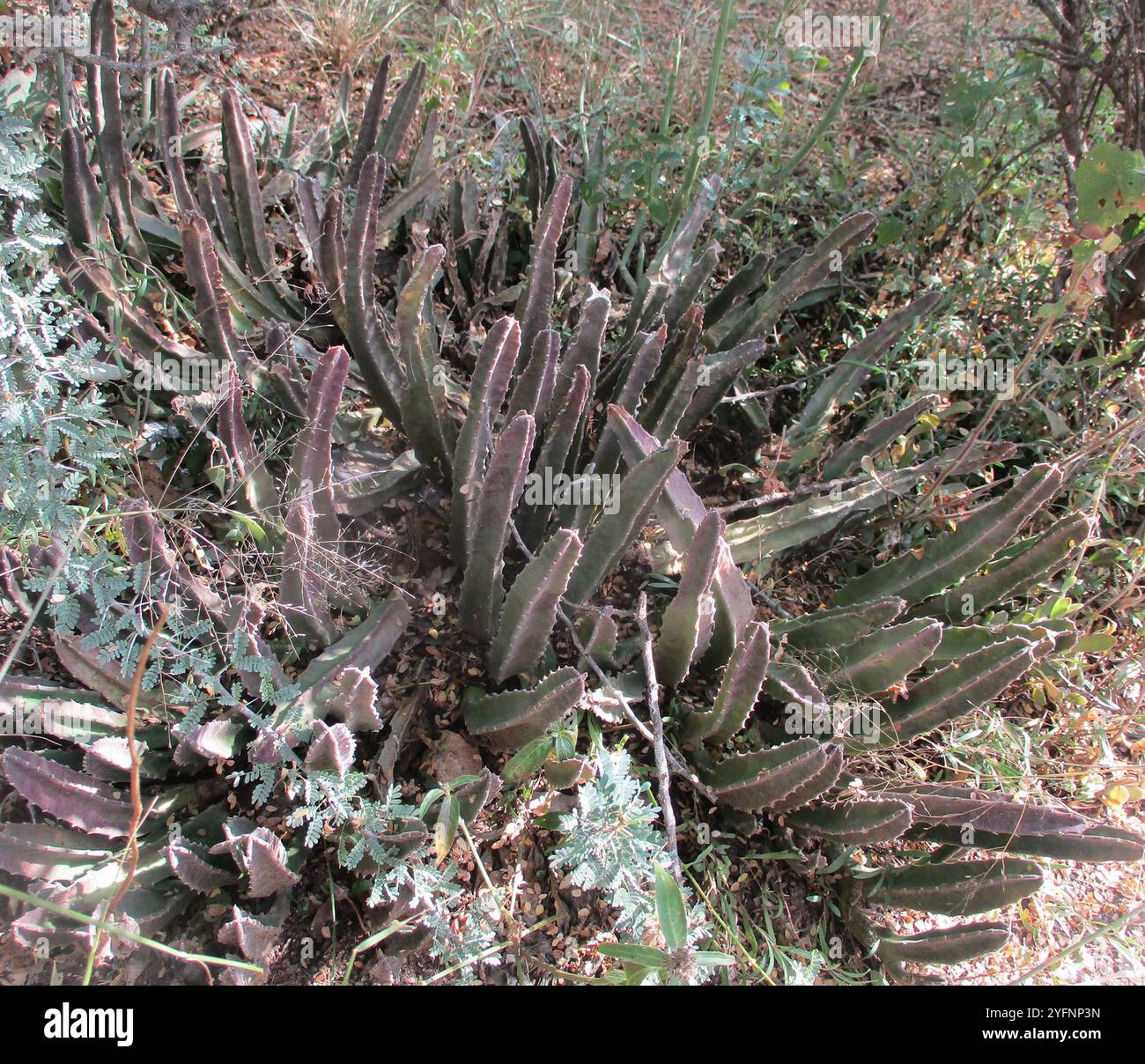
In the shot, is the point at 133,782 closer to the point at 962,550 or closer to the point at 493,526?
the point at 493,526

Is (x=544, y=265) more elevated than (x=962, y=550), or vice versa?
(x=544, y=265)

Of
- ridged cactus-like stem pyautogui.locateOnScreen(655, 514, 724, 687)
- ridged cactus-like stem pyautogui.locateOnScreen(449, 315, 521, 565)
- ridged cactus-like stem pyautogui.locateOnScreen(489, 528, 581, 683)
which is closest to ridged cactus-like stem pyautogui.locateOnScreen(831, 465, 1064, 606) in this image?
ridged cactus-like stem pyautogui.locateOnScreen(655, 514, 724, 687)

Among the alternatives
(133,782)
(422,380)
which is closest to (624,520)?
(422,380)

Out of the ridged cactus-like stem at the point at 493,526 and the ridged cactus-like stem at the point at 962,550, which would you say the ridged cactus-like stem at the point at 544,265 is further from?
the ridged cactus-like stem at the point at 962,550

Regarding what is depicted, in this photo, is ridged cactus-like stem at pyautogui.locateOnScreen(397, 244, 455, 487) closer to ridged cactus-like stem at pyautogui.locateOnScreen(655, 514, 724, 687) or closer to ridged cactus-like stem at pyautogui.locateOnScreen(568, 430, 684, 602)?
ridged cactus-like stem at pyautogui.locateOnScreen(568, 430, 684, 602)

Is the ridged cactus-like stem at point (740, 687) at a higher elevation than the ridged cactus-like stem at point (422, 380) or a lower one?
lower

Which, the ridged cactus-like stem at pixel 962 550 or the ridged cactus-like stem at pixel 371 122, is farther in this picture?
the ridged cactus-like stem at pixel 371 122

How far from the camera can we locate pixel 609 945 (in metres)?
1.60

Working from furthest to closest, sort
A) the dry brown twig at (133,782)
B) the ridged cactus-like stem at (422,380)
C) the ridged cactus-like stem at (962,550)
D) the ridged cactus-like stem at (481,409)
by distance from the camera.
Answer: the ridged cactus-like stem at (962,550) → the ridged cactus-like stem at (422,380) → the ridged cactus-like stem at (481,409) → the dry brown twig at (133,782)

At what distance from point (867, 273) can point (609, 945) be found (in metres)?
2.66

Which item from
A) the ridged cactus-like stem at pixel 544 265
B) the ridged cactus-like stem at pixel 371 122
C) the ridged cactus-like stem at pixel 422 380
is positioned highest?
the ridged cactus-like stem at pixel 371 122

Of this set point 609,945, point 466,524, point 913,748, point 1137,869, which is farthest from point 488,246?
point 1137,869

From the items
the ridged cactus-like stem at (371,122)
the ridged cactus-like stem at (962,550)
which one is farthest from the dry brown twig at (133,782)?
the ridged cactus-like stem at (962,550)

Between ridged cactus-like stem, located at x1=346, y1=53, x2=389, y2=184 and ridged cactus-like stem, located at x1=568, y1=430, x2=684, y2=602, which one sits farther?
ridged cactus-like stem, located at x1=346, y1=53, x2=389, y2=184
